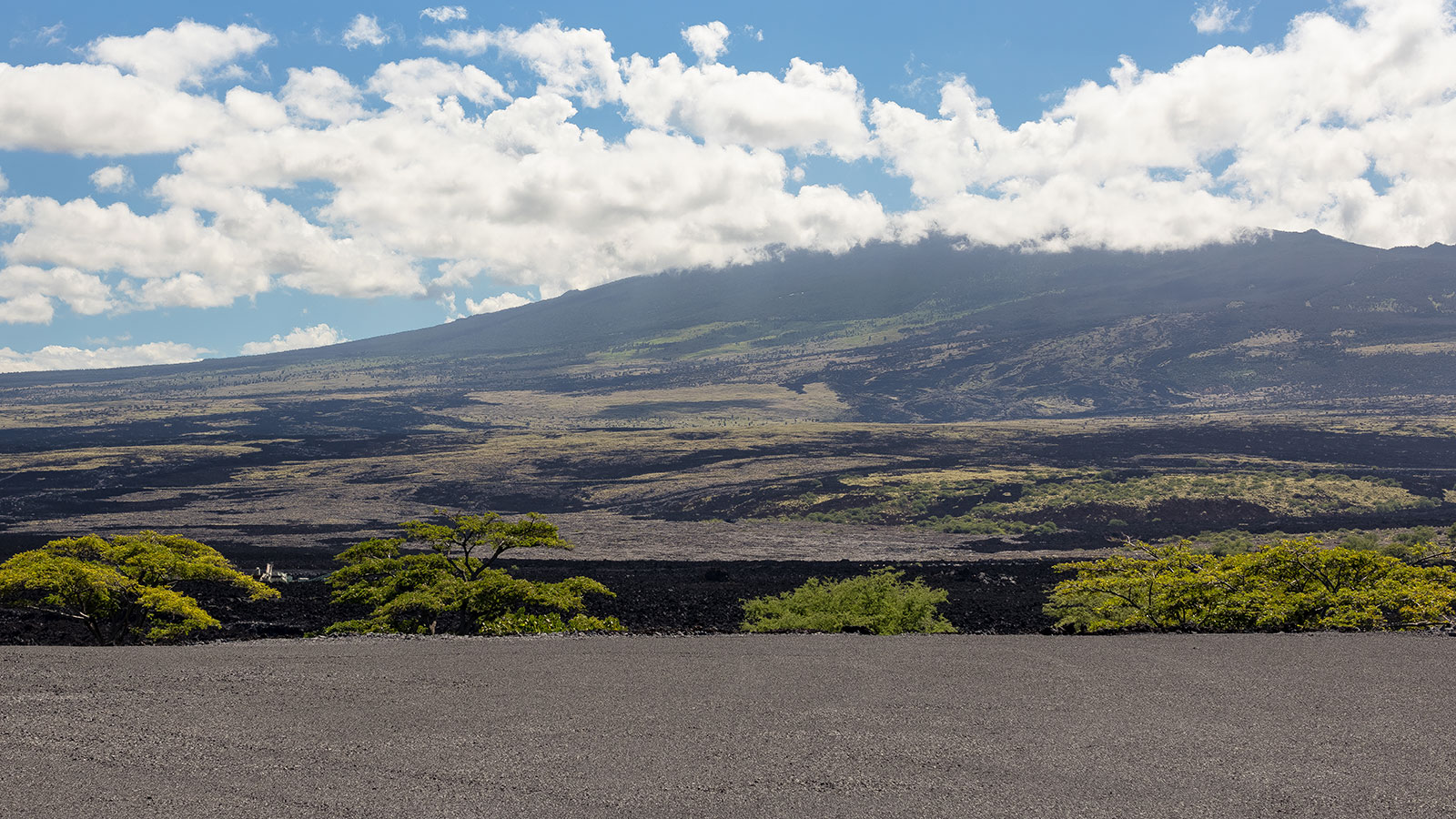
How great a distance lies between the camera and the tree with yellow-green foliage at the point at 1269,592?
1491cm

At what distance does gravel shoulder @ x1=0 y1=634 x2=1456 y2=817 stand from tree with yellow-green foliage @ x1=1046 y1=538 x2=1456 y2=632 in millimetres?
2056

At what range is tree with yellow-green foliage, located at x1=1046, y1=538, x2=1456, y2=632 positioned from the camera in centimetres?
1491

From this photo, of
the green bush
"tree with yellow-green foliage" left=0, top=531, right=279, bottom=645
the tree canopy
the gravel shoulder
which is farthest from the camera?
the green bush

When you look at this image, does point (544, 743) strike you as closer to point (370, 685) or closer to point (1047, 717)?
point (370, 685)

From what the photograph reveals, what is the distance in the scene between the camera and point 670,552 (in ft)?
174

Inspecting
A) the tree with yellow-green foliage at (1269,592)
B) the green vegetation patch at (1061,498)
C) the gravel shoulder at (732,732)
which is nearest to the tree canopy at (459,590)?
the gravel shoulder at (732,732)

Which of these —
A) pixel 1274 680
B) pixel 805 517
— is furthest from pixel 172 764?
pixel 805 517

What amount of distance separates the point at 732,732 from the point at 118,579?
13812 millimetres

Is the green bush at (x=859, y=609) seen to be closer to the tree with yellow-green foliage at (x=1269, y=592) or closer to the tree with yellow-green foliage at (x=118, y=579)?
the tree with yellow-green foliage at (x=1269, y=592)

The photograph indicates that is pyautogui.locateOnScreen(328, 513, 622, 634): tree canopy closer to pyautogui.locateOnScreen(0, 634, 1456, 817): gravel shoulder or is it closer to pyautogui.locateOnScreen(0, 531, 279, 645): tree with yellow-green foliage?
pyautogui.locateOnScreen(0, 531, 279, 645): tree with yellow-green foliage

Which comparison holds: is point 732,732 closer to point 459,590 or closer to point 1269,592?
point 459,590

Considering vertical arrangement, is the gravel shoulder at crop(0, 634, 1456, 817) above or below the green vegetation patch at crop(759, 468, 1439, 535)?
above

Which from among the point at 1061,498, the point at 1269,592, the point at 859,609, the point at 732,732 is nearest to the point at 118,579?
the point at 732,732

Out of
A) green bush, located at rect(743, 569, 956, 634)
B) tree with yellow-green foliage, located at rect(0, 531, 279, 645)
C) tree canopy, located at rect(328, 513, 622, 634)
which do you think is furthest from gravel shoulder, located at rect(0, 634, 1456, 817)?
green bush, located at rect(743, 569, 956, 634)
